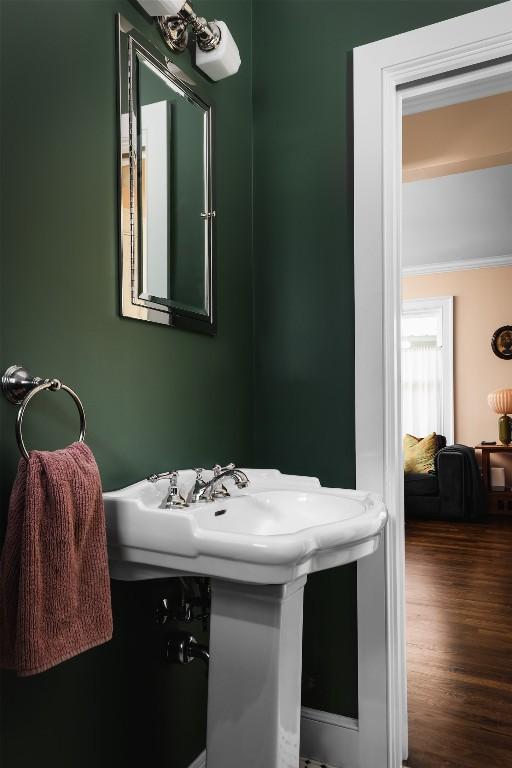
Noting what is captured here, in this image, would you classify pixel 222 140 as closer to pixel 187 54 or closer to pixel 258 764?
pixel 187 54

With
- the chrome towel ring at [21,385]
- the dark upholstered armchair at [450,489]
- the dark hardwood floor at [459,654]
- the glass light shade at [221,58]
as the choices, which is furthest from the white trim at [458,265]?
the chrome towel ring at [21,385]

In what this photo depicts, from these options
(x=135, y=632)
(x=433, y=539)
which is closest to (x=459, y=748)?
(x=135, y=632)

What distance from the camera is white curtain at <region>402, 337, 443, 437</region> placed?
5923mm

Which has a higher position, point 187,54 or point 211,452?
point 187,54

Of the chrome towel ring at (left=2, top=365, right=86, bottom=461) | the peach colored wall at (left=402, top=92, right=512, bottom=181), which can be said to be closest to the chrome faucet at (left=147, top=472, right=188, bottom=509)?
the chrome towel ring at (left=2, top=365, right=86, bottom=461)

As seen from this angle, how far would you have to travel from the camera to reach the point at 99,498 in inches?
41.9

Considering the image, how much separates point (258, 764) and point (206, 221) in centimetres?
139

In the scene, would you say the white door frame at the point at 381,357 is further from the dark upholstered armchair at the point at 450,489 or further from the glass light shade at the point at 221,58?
the dark upholstered armchair at the point at 450,489

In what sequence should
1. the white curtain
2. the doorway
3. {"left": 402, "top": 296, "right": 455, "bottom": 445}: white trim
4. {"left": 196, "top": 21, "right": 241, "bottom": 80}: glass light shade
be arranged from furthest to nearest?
the white curtain < {"left": 402, "top": 296, "right": 455, "bottom": 445}: white trim < the doorway < {"left": 196, "top": 21, "right": 241, "bottom": 80}: glass light shade

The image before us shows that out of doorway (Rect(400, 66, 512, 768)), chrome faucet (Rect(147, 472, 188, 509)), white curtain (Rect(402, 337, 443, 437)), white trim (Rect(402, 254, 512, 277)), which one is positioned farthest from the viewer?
white curtain (Rect(402, 337, 443, 437))

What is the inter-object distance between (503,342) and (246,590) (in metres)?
5.17

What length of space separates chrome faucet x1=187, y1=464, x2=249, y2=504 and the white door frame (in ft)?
1.54

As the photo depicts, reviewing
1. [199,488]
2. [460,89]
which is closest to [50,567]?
[199,488]

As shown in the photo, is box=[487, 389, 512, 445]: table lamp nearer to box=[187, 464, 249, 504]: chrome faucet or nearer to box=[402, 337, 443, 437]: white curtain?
box=[402, 337, 443, 437]: white curtain
